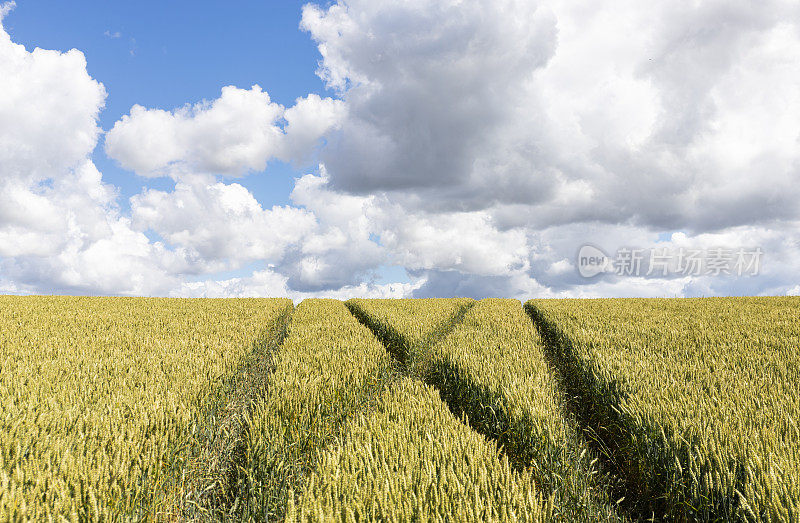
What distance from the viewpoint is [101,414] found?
12.7 ft

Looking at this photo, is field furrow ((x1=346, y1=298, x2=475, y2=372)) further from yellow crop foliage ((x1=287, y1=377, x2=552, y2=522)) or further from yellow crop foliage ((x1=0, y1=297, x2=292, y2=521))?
yellow crop foliage ((x1=287, y1=377, x2=552, y2=522))

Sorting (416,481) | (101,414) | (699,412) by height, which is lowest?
(416,481)

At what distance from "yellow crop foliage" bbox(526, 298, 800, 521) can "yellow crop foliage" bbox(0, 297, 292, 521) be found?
4.35 metres

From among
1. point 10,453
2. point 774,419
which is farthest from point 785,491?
point 10,453

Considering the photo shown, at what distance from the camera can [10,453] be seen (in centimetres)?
324

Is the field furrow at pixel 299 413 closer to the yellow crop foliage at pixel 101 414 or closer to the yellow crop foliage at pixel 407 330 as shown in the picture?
the yellow crop foliage at pixel 101 414

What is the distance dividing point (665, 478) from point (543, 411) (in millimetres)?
1249

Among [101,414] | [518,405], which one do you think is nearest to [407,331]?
[518,405]

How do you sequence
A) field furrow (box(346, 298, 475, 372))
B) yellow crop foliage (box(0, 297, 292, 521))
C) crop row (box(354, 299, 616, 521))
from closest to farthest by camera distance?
yellow crop foliage (box(0, 297, 292, 521)) → crop row (box(354, 299, 616, 521)) → field furrow (box(346, 298, 475, 372))

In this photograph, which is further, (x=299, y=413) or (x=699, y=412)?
(x=299, y=413)

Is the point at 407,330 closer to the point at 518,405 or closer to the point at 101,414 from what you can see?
the point at 518,405

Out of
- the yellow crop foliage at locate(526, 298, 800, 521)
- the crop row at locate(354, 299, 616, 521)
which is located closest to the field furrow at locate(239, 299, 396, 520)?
the crop row at locate(354, 299, 616, 521)

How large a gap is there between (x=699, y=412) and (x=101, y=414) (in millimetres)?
5915

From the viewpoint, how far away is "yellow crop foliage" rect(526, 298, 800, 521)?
3264 millimetres
